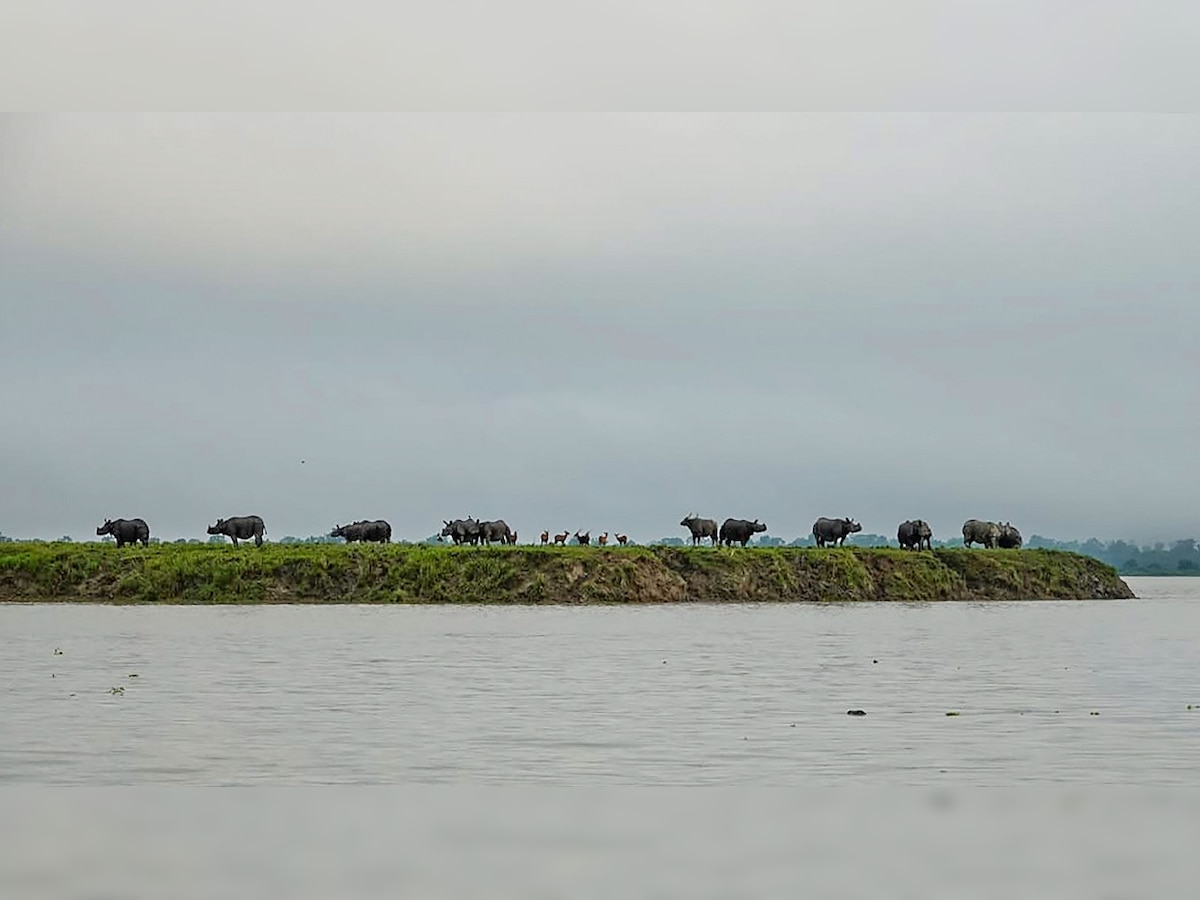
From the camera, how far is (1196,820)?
11.9 m

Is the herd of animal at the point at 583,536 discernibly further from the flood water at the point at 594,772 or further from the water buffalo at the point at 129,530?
the flood water at the point at 594,772

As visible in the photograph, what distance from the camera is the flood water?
10102mm

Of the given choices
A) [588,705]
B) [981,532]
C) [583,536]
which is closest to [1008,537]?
[981,532]

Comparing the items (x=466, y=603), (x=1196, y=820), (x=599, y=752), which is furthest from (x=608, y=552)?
(x=1196, y=820)

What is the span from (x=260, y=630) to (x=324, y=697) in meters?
15.5

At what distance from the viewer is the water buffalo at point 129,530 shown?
56.5 m

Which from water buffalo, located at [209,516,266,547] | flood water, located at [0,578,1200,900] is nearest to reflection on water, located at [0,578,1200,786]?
flood water, located at [0,578,1200,900]

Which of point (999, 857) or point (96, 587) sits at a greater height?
point (96, 587)

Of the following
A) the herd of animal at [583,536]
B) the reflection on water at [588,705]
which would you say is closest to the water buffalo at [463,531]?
the herd of animal at [583,536]

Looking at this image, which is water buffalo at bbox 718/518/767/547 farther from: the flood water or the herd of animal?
the flood water

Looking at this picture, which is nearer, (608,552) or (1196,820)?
(1196,820)

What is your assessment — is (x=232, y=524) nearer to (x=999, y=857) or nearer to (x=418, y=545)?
(x=418, y=545)

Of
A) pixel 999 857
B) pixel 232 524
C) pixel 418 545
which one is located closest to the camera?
pixel 999 857

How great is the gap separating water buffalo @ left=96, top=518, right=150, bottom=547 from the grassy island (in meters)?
2.23
